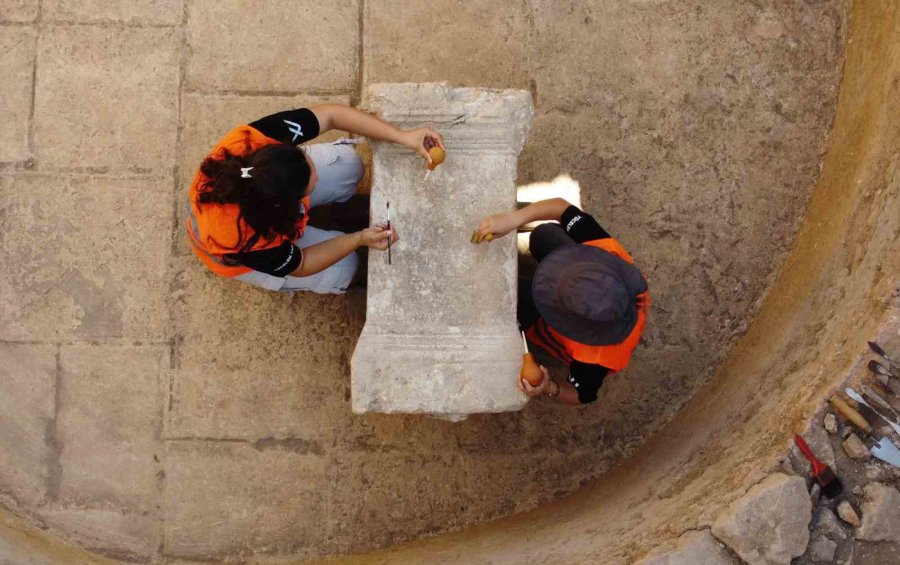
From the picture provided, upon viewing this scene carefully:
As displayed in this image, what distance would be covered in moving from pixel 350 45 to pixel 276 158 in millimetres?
1301

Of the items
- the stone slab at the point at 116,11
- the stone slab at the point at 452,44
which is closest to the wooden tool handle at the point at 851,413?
the stone slab at the point at 452,44

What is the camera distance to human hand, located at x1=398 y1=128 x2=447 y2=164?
2.58m

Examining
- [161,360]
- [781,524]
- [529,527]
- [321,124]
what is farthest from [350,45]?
[781,524]

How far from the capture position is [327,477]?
3.21 metres

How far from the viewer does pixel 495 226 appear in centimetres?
257

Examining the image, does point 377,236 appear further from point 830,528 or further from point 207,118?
point 830,528

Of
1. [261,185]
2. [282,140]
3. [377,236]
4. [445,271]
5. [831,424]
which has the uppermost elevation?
[282,140]

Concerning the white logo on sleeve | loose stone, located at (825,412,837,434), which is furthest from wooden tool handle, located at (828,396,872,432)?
the white logo on sleeve

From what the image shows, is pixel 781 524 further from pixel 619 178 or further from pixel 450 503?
pixel 619 178

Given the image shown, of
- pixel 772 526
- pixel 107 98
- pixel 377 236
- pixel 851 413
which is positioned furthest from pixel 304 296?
pixel 851 413

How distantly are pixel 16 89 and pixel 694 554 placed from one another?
11.3 ft

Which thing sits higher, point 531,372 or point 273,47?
point 273,47

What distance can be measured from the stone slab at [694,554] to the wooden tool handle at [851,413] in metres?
0.59

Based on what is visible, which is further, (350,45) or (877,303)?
(350,45)
